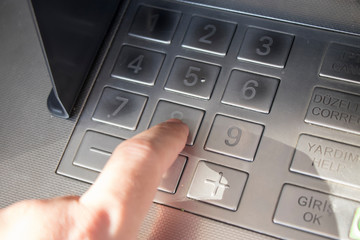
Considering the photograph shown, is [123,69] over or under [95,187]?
over

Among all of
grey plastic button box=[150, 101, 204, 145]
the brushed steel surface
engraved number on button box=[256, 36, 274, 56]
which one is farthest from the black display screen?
engraved number on button box=[256, 36, 274, 56]

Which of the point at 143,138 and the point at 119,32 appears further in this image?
the point at 119,32

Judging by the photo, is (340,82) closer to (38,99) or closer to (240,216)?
(240,216)

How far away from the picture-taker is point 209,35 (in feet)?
2.36

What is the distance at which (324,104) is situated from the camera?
65 centimetres

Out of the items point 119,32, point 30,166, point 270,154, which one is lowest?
point 30,166

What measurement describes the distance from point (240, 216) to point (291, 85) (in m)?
0.19

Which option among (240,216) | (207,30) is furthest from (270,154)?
(207,30)

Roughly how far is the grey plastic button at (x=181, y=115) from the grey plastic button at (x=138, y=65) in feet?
0.14

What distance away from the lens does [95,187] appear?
57 cm

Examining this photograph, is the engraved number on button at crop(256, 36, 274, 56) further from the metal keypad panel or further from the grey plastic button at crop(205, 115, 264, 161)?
the grey plastic button at crop(205, 115, 264, 161)

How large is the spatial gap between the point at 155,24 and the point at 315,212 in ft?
1.14

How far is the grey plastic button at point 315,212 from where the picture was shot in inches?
23.3

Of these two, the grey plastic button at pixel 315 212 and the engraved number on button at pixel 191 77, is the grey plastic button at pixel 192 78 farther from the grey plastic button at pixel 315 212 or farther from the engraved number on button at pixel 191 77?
the grey plastic button at pixel 315 212
